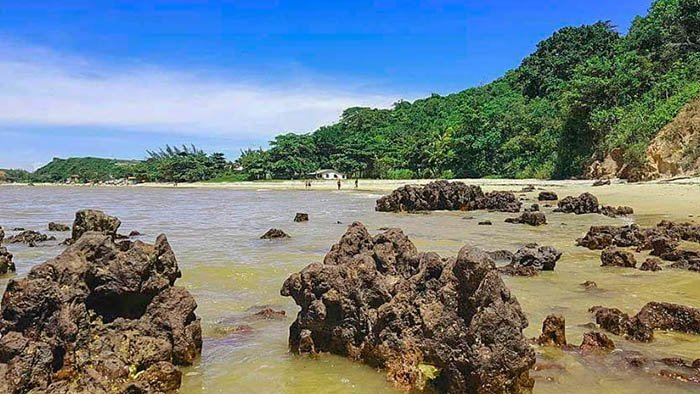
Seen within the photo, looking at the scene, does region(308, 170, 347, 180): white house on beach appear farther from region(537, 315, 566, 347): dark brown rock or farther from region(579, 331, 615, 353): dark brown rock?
region(579, 331, 615, 353): dark brown rock

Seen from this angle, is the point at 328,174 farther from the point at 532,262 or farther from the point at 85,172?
the point at 85,172

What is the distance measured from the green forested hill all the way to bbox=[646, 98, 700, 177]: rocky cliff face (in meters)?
2.21

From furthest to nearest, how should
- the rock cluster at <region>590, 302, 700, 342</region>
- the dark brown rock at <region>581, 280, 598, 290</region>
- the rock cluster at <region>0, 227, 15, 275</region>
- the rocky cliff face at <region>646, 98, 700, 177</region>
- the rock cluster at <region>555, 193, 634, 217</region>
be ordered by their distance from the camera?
the rocky cliff face at <region>646, 98, 700, 177</region> → the rock cluster at <region>555, 193, 634, 217</region> → the rock cluster at <region>0, 227, 15, 275</region> → the dark brown rock at <region>581, 280, 598, 290</region> → the rock cluster at <region>590, 302, 700, 342</region>

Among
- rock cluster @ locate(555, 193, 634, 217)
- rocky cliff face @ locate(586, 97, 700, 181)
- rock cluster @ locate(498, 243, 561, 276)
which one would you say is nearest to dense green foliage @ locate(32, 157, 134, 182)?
rocky cliff face @ locate(586, 97, 700, 181)

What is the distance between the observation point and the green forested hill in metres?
45.1

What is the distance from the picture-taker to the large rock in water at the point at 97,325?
4883 mm

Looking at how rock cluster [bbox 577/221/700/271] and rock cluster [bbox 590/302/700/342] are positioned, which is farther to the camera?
rock cluster [bbox 577/221/700/271]

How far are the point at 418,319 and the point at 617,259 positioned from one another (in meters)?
7.26

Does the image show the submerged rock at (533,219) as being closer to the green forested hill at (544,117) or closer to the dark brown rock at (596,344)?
the dark brown rock at (596,344)

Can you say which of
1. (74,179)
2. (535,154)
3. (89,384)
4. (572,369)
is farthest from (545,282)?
(74,179)

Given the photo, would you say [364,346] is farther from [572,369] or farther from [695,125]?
[695,125]

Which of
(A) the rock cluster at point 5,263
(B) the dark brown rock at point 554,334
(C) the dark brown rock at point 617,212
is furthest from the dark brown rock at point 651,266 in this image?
(A) the rock cluster at point 5,263

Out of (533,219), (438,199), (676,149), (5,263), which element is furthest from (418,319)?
(676,149)

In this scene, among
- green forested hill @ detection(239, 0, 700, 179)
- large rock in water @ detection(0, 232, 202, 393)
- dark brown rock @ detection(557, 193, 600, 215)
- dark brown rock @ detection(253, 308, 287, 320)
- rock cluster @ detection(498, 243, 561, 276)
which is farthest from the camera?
green forested hill @ detection(239, 0, 700, 179)
